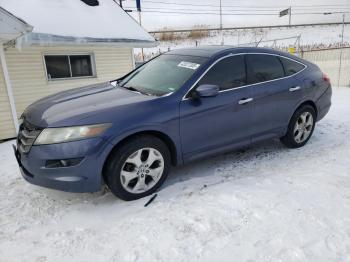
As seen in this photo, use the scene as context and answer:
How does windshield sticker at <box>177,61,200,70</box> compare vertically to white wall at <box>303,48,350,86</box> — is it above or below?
above

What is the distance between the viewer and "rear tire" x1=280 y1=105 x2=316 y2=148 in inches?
187

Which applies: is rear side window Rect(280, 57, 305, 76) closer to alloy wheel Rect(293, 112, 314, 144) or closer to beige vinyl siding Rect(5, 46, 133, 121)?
alloy wheel Rect(293, 112, 314, 144)

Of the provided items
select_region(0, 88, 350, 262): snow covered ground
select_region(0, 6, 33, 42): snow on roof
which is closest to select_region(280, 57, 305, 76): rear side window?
select_region(0, 88, 350, 262): snow covered ground

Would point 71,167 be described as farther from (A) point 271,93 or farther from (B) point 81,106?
(A) point 271,93

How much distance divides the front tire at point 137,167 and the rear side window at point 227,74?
1002 mm

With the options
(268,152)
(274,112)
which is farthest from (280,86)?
(268,152)

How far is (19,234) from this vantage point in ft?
9.46

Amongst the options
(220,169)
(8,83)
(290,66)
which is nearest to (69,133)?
(220,169)

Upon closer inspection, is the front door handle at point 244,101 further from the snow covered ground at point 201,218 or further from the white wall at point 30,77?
the white wall at point 30,77

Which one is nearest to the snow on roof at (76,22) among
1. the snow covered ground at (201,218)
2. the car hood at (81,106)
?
the car hood at (81,106)

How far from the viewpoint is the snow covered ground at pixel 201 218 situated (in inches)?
99.7

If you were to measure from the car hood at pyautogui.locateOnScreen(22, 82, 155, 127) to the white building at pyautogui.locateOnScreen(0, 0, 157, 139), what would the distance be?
12.4 ft

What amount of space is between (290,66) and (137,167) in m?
2.99

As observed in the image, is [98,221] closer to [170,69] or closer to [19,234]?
[19,234]
